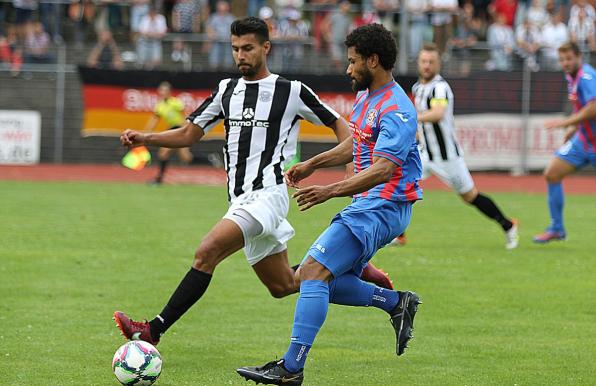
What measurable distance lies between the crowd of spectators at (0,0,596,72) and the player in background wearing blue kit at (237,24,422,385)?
804 inches

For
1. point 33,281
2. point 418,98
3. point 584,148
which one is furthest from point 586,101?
point 33,281

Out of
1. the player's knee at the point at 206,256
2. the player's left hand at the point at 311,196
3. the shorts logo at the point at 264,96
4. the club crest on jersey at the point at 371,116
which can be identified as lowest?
the player's knee at the point at 206,256

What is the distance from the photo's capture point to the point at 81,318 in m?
8.55

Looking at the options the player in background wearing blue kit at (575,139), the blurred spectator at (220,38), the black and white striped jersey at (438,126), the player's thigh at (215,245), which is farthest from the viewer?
the blurred spectator at (220,38)

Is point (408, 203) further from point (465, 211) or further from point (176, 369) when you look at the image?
point (465, 211)

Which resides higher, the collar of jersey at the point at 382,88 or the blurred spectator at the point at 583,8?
the blurred spectator at the point at 583,8

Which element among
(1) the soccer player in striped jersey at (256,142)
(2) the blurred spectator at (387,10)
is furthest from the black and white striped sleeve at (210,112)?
(2) the blurred spectator at (387,10)

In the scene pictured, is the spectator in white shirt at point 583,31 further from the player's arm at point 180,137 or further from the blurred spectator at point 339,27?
the player's arm at point 180,137

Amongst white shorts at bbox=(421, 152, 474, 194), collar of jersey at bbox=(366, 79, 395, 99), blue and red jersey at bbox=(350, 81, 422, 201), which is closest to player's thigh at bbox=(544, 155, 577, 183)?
white shorts at bbox=(421, 152, 474, 194)

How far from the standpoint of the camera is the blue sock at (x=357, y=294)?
22.2 feet

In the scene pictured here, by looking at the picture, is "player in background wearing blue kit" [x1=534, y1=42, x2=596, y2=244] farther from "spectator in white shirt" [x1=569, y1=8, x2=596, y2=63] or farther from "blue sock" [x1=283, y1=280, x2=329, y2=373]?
"spectator in white shirt" [x1=569, y1=8, x2=596, y2=63]

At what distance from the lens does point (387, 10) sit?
90.5 feet

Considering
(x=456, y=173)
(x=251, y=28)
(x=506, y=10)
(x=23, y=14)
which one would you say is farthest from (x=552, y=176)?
(x=23, y=14)

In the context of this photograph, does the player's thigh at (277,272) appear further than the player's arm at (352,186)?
Yes
